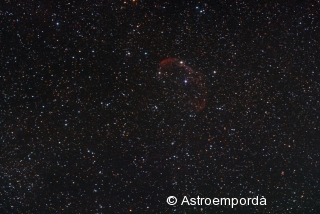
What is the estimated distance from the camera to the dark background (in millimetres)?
526

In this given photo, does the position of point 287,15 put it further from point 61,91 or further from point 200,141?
point 61,91

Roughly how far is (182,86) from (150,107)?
0.06 metres

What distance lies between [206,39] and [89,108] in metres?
0.20

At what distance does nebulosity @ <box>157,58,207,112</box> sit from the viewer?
0.54 metres

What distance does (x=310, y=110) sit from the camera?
1.82 feet

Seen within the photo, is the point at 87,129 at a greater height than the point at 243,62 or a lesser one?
lesser

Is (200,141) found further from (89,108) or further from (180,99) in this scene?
(89,108)

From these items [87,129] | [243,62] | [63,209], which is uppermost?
[243,62]

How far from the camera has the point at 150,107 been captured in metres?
0.54

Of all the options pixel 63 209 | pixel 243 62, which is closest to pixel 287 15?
pixel 243 62

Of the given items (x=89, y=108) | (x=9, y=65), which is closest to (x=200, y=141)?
(x=89, y=108)

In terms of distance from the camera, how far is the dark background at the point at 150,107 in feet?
1.73

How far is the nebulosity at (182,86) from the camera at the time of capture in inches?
21.2

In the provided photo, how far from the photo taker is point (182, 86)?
541 millimetres
